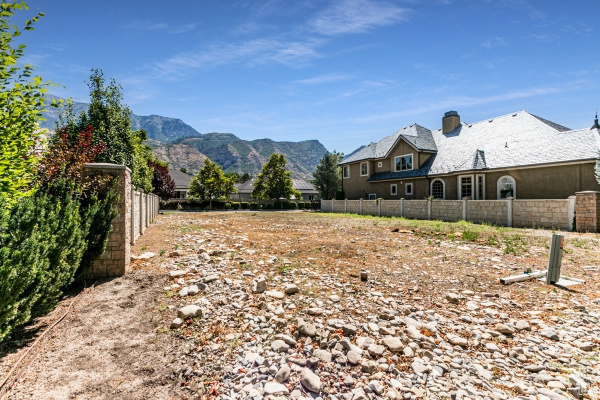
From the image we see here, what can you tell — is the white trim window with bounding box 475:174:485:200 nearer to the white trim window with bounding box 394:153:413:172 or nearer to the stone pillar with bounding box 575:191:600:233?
the white trim window with bounding box 394:153:413:172

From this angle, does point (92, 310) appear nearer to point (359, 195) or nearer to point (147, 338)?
point (147, 338)

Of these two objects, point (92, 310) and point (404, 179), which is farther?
point (404, 179)

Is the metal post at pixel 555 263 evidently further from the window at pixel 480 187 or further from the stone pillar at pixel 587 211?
the window at pixel 480 187

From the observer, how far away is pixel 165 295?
4.68 meters

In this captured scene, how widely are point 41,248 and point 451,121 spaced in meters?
31.3

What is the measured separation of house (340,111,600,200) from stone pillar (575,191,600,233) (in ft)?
17.5

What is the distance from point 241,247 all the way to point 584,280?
7.76 metres

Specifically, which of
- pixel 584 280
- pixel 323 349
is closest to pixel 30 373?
pixel 323 349

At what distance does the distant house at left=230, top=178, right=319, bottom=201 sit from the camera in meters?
57.6

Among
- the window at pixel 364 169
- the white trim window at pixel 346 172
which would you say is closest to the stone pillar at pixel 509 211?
the window at pixel 364 169

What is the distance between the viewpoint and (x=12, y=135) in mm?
4102

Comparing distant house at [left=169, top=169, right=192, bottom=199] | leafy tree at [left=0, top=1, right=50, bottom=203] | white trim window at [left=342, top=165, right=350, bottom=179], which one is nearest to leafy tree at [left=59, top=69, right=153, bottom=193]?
leafy tree at [left=0, top=1, right=50, bottom=203]

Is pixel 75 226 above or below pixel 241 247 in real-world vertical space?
above

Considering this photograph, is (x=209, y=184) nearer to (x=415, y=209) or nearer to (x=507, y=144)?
(x=415, y=209)
